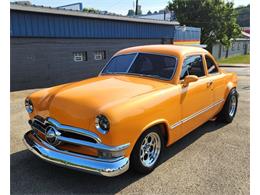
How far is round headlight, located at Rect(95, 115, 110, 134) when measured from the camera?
3145 mm

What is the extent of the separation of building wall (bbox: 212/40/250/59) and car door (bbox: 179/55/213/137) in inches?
1167

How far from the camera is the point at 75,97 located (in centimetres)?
357

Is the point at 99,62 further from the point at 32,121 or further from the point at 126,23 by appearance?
the point at 32,121

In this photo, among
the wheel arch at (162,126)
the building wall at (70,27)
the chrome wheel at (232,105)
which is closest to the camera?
the wheel arch at (162,126)

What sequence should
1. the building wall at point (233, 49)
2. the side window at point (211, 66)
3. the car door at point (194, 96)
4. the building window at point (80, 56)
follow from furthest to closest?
1. the building wall at point (233, 49)
2. the building window at point (80, 56)
3. the side window at point (211, 66)
4. the car door at point (194, 96)

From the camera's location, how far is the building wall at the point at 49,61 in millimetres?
11055

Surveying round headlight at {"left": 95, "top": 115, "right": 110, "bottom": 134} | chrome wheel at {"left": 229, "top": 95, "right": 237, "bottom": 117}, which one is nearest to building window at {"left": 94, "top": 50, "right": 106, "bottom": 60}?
chrome wheel at {"left": 229, "top": 95, "right": 237, "bottom": 117}

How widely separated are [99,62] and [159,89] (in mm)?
11522

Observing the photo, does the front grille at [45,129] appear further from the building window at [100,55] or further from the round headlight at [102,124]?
the building window at [100,55]

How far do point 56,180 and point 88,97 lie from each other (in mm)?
1230

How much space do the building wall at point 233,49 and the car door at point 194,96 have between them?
29.6 m

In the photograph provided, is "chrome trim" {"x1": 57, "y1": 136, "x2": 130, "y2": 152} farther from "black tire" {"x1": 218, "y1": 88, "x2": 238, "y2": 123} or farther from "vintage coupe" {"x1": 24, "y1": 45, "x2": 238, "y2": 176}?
"black tire" {"x1": 218, "y1": 88, "x2": 238, "y2": 123}

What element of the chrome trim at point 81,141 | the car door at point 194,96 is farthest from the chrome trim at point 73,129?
the car door at point 194,96

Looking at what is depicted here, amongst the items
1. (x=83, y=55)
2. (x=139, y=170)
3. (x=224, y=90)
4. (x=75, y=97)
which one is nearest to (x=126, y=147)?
(x=139, y=170)
